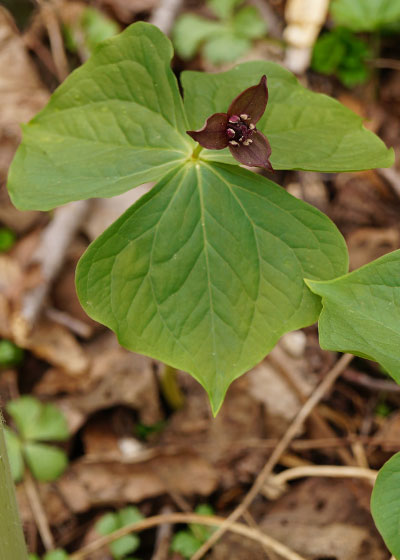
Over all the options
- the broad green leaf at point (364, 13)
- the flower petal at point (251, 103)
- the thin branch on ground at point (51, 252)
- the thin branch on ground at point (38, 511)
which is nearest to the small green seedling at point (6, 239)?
the thin branch on ground at point (51, 252)

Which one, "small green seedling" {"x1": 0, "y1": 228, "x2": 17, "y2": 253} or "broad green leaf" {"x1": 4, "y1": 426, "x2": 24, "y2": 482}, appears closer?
"broad green leaf" {"x1": 4, "y1": 426, "x2": 24, "y2": 482}

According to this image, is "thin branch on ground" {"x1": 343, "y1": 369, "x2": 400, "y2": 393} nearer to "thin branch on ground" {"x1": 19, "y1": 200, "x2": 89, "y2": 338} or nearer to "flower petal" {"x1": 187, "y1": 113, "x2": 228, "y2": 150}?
"thin branch on ground" {"x1": 19, "y1": 200, "x2": 89, "y2": 338}

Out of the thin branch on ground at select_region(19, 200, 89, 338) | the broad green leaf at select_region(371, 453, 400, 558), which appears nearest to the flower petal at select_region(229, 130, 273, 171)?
the broad green leaf at select_region(371, 453, 400, 558)

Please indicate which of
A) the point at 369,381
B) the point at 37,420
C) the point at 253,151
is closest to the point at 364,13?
the point at 369,381

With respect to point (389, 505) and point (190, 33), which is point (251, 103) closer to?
point (389, 505)

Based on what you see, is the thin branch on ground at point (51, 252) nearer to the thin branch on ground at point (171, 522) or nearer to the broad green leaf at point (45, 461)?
the broad green leaf at point (45, 461)

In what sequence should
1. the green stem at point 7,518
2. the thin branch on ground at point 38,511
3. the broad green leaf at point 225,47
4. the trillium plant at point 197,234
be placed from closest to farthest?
the green stem at point 7,518 < the trillium plant at point 197,234 < the thin branch on ground at point 38,511 < the broad green leaf at point 225,47
